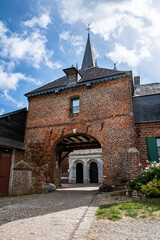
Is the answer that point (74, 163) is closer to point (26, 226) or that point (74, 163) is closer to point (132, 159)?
point (132, 159)

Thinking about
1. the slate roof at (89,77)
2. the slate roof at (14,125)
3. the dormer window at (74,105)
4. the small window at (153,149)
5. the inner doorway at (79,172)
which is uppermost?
the slate roof at (89,77)

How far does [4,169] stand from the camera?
9.88 meters

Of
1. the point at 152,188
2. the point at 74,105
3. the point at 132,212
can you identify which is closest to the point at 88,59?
the point at 74,105

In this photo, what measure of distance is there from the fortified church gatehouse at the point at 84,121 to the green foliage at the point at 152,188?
5.96 ft

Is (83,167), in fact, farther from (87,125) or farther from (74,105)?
(87,125)

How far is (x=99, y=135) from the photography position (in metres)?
9.72

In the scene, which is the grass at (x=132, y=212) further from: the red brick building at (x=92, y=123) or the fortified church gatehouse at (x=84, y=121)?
the fortified church gatehouse at (x=84, y=121)

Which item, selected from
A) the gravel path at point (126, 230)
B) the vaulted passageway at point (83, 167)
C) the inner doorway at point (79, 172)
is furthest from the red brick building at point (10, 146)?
the inner doorway at point (79, 172)

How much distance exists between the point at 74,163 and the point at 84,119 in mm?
16157

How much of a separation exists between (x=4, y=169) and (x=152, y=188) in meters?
7.80

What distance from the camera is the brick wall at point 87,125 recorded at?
9.02m

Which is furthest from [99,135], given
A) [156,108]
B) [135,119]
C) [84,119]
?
[156,108]

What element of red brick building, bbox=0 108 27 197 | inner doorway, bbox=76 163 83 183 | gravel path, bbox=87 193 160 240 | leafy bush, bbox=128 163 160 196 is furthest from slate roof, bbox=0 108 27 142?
inner doorway, bbox=76 163 83 183

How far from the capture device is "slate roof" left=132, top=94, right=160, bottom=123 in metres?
9.20
